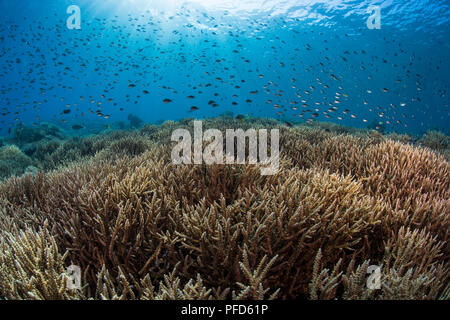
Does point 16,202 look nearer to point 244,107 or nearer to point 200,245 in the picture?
point 200,245

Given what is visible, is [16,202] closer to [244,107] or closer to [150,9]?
[150,9]

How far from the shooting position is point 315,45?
61688 millimetres

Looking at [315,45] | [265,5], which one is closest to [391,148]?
[265,5]

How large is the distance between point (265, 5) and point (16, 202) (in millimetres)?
45911

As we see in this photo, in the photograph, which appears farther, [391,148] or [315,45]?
[315,45]

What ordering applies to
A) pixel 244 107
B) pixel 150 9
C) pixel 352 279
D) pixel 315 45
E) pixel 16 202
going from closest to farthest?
1. pixel 352 279
2. pixel 16 202
3. pixel 150 9
4. pixel 315 45
5. pixel 244 107

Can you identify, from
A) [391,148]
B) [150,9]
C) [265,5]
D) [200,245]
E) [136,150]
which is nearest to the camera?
[200,245]

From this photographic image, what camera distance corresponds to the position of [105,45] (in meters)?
90.9

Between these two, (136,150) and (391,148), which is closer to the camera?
(391,148)

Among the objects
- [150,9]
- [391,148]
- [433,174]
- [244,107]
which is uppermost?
[150,9]

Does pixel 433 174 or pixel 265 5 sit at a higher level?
pixel 265 5
